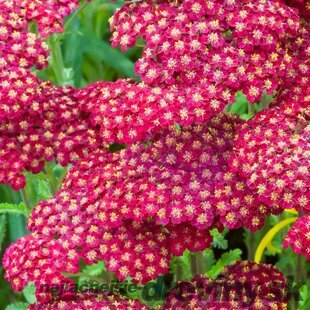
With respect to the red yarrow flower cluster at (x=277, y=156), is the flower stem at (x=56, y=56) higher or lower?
higher

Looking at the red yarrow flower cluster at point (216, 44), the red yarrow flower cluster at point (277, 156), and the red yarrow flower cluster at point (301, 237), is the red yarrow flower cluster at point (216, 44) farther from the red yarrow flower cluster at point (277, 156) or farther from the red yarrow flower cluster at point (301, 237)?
the red yarrow flower cluster at point (301, 237)

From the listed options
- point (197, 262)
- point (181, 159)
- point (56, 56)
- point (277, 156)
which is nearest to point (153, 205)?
point (181, 159)

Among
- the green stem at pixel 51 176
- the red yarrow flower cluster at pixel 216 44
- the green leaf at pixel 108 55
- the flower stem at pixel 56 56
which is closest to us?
the red yarrow flower cluster at pixel 216 44

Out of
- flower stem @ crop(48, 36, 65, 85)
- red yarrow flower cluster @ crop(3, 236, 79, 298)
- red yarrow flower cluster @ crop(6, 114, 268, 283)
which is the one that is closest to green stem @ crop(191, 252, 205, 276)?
Result: red yarrow flower cluster @ crop(6, 114, 268, 283)

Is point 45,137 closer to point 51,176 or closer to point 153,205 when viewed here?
point 51,176

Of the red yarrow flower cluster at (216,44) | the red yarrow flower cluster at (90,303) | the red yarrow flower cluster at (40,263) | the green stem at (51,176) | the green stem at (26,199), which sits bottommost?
the red yarrow flower cluster at (90,303)

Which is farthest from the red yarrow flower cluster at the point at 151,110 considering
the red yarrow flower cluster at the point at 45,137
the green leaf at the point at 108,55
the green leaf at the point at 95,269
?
the green leaf at the point at 108,55

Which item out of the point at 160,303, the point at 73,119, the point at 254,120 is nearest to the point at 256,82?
the point at 254,120

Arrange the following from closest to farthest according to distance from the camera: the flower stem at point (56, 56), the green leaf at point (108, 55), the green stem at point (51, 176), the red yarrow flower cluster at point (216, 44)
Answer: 1. the red yarrow flower cluster at point (216, 44)
2. the green stem at point (51, 176)
3. the flower stem at point (56, 56)
4. the green leaf at point (108, 55)

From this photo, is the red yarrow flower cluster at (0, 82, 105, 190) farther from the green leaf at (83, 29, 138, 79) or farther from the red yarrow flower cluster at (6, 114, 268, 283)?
the green leaf at (83, 29, 138, 79)
